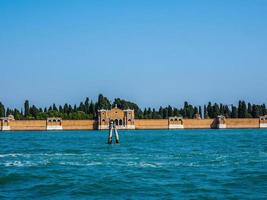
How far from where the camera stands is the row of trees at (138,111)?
81875 mm

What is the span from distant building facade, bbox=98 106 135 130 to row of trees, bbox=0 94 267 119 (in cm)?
315

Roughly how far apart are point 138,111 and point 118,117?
8.18 metres

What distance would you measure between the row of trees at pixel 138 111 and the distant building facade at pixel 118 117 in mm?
3154

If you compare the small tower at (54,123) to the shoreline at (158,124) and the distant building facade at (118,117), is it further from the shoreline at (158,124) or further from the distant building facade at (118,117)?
the distant building facade at (118,117)

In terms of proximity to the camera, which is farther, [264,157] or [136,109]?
[136,109]

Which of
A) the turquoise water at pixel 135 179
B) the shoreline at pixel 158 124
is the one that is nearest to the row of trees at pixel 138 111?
the shoreline at pixel 158 124

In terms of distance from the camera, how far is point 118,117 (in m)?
79.1

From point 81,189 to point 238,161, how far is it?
6915 mm

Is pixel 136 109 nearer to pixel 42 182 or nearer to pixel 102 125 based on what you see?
pixel 102 125

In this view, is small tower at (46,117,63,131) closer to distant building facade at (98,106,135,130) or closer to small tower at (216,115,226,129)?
Answer: distant building facade at (98,106,135,130)

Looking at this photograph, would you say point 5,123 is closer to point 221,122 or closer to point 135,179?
point 221,122

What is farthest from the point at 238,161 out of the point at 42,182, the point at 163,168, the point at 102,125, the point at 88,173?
the point at 102,125

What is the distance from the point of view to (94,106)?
3310 inches

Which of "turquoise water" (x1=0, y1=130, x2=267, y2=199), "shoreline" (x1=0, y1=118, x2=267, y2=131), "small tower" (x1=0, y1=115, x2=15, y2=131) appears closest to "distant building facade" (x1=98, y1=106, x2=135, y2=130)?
"shoreline" (x1=0, y1=118, x2=267, y2=131)
